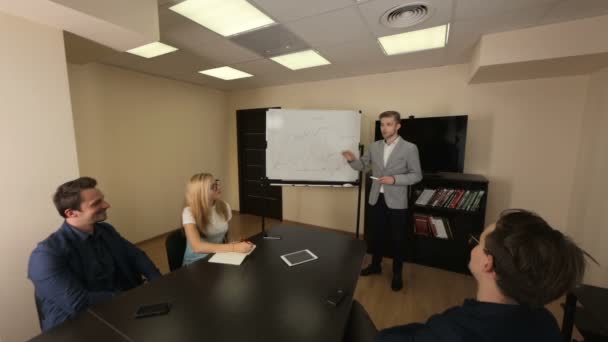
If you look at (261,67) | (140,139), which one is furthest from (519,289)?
(140,139)

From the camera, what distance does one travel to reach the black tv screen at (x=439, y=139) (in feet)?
9.04

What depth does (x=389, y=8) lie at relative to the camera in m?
1.80

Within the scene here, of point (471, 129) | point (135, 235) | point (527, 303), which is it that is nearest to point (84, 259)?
point (527, 303)

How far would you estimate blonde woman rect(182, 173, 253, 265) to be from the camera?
1545mm

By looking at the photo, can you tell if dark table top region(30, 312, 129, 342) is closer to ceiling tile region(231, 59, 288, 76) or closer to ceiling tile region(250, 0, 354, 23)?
ceiling tile region(250, 0, 354, 23)

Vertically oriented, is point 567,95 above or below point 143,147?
above

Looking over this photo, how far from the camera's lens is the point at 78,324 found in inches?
36.8

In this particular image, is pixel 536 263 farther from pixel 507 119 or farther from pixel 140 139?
pixel 140 139

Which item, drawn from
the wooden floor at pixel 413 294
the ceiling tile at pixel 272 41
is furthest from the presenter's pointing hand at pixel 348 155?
the wooden floor at pixel 413 294

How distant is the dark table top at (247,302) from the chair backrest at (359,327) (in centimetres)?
4

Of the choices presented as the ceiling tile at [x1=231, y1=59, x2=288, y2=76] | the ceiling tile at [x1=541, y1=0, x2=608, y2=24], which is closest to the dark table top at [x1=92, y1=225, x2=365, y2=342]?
the ceiling tile at [x1=541, y1=0, x2=608, y2=24]

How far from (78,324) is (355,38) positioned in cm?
267

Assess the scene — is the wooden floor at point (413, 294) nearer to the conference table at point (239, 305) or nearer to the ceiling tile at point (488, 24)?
the conference table at point (239, 305)

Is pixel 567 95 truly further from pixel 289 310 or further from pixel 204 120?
pixel 204 120
